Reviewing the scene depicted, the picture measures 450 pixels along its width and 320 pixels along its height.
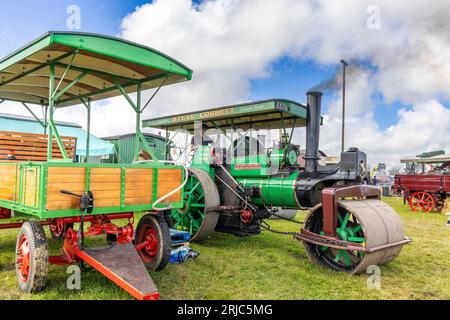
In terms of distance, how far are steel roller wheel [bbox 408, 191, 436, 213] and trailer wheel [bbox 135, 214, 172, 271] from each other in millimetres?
9912

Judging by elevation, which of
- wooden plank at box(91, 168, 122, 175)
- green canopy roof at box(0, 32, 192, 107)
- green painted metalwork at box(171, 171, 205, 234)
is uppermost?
green canopy roof at box(0, 32, 192, 107)

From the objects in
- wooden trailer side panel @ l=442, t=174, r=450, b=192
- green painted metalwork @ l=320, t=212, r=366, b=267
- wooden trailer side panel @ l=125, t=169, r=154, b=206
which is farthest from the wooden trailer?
wooden trailer side panel @ l=442, t=174, r=450, b=192

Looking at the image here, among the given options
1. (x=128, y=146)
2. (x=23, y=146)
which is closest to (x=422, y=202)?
(x=23, y=146)

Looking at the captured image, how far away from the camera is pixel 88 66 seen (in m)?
4.16

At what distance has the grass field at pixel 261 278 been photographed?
3.40 metres

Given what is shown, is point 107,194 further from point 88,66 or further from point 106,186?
point 88,66

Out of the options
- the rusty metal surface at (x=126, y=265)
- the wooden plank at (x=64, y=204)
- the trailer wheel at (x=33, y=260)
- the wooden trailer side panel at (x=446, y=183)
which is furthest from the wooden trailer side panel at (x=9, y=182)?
the wooden trailer side panel at (x=446, y=183)

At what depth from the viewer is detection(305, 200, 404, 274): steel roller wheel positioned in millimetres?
3770

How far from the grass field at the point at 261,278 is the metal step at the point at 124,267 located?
1.06ft

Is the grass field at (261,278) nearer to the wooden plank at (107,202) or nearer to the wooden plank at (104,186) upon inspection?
the wooden plank at (107,202)

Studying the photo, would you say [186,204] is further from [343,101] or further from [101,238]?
[343,101]

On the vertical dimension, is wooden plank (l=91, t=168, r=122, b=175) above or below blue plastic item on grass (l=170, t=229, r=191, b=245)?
above

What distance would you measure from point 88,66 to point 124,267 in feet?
7.69

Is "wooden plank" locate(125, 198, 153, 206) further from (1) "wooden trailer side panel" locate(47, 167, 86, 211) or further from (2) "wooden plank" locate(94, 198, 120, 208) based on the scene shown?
(1) "wooden trailer side panel" locate(47, 167, 86, 211)
